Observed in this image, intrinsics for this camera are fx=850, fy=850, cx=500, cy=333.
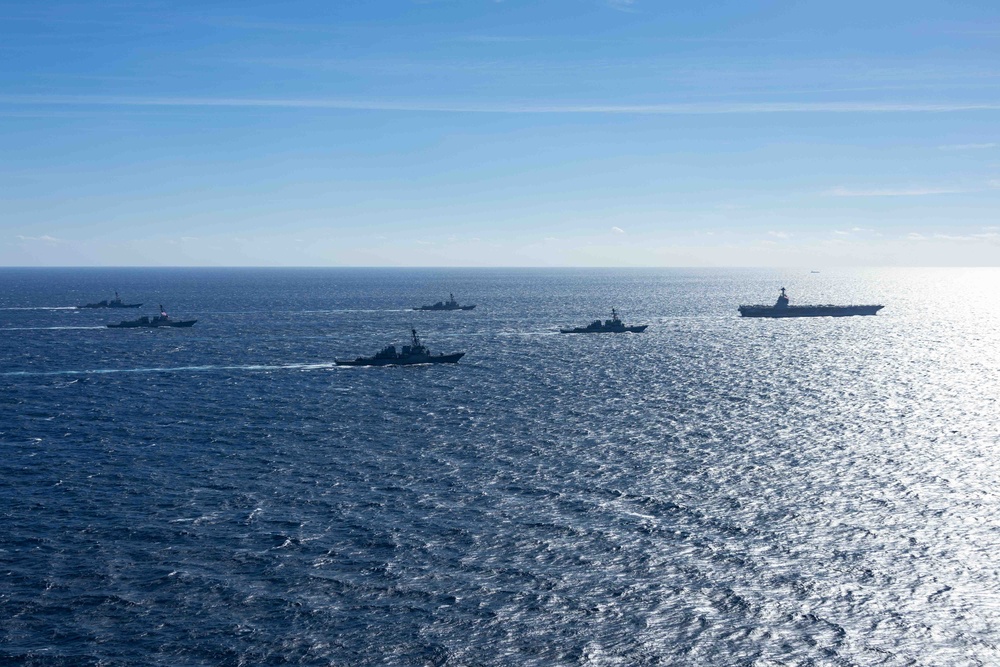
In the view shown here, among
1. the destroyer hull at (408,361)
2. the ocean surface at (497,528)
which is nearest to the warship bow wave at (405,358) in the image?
the destroyer hull at (408,361)

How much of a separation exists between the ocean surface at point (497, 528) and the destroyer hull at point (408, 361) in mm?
30397

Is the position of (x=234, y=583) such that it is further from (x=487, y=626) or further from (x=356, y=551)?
(x=487, y=626)

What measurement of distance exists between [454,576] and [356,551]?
7895mm

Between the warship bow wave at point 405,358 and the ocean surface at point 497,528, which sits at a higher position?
the warship bow wave at point 405,358

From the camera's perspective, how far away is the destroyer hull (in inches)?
6097

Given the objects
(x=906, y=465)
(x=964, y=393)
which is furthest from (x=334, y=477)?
(x=964, y=393)

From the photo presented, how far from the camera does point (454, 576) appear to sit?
54.2 meters

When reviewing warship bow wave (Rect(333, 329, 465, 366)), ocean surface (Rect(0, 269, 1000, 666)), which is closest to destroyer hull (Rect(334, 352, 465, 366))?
warship bow wave (Rect(333, 329, 465, 366))

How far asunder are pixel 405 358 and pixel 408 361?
0.78 meters

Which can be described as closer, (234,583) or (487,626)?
(487,626)

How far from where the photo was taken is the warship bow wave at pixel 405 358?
155125 mm

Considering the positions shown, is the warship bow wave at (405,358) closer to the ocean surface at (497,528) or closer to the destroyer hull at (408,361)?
the destroyer hull at (408,361)

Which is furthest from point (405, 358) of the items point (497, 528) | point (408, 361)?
point (497, 528)

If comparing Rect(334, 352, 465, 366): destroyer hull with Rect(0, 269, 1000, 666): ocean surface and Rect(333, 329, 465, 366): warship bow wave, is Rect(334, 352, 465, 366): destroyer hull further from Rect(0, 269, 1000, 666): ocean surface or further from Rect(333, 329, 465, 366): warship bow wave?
Rect(0, 269, 1000, 666): ocean surface
